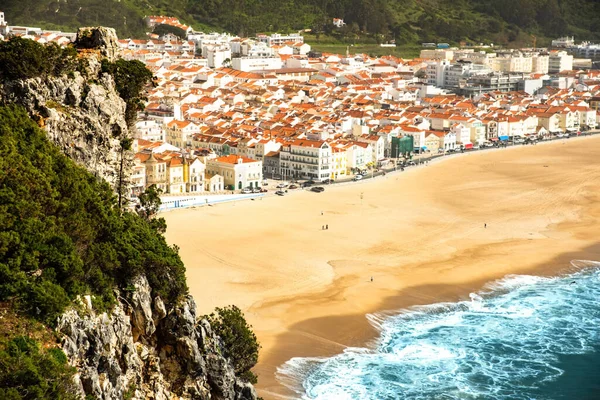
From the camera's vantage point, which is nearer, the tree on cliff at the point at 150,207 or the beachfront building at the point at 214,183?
the tree on cliff at the point at 150,207

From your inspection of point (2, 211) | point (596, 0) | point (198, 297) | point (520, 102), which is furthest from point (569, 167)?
point (596, 0)

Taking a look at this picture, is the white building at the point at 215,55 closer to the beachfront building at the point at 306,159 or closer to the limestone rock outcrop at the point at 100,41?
the beachfront building at the point at 306,159

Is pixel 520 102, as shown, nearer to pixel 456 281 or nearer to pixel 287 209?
pixel 287 209

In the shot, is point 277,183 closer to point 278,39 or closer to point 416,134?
point 416,134

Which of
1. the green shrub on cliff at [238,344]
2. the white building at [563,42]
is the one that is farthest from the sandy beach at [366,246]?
the white building at [563,42]

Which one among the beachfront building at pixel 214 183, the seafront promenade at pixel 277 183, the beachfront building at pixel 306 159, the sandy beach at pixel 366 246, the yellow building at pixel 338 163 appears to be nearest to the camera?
the sandy beach at pixel 366 246
